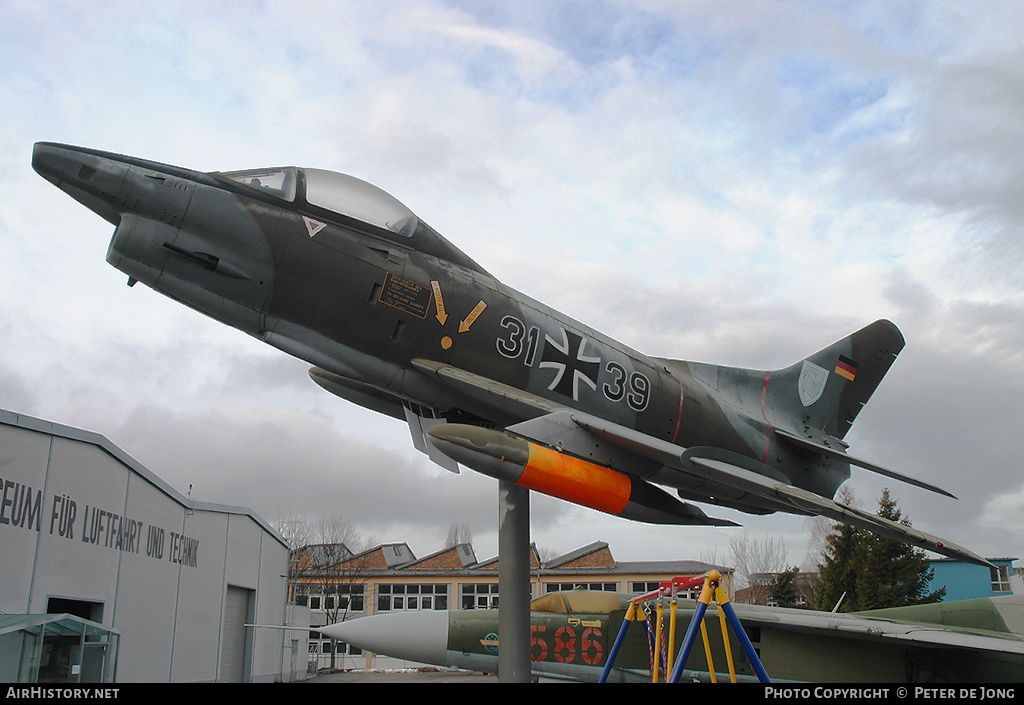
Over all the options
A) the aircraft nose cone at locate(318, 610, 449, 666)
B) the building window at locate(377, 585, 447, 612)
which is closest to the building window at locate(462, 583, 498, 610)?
the building window at locate(377, 585, 447, 612)

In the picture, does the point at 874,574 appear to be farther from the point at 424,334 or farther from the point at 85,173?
the point at 85,173

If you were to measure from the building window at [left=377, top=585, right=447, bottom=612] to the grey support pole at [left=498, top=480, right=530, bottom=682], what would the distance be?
3227 cm

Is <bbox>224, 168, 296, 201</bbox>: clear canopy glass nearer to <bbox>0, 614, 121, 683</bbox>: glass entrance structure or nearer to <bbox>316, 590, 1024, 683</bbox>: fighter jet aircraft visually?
<bbox>0, 614, 121, 683</bbox>: glass entrance structure

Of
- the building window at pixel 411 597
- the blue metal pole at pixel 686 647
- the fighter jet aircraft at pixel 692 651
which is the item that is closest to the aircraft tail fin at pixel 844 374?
the fighter jet aircraft at pixel 692 651

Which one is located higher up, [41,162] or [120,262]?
[41,162]

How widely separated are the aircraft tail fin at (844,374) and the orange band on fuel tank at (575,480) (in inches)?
178

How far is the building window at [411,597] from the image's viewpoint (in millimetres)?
38656

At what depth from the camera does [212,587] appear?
71.7ft

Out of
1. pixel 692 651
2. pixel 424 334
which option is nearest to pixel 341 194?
pixel 424 334

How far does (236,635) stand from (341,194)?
22.6 m

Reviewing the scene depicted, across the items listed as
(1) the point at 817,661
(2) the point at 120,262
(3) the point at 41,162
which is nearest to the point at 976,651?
(1) the point at 817,661
